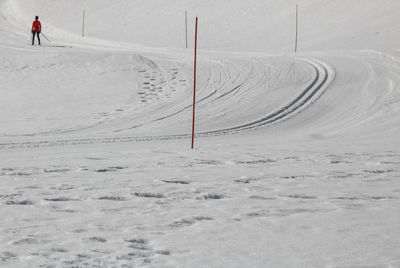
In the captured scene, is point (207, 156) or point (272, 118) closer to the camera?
point (207, 156)

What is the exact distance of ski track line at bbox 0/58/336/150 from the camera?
28.5 feet

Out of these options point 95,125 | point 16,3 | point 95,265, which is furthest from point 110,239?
point 16,3

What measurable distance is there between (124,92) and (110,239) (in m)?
9.34

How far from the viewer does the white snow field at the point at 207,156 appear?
4082 mm

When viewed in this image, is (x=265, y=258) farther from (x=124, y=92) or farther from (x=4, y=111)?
(x=124, y=92)

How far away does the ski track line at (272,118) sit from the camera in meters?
8.69

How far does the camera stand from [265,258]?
3828 millimetres

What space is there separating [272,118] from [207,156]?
353 centimetres

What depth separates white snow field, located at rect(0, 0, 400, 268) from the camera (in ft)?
13.4

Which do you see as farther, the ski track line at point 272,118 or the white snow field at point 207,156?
the ski track line at point 272,118

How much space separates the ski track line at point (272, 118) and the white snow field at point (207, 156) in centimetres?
5

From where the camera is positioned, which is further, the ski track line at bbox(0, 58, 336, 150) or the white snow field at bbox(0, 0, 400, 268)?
the ski track line at bbox(0, 58, 336, 150)

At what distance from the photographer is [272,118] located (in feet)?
35.6

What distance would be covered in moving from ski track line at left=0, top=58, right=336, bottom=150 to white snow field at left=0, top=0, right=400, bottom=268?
5 cm
